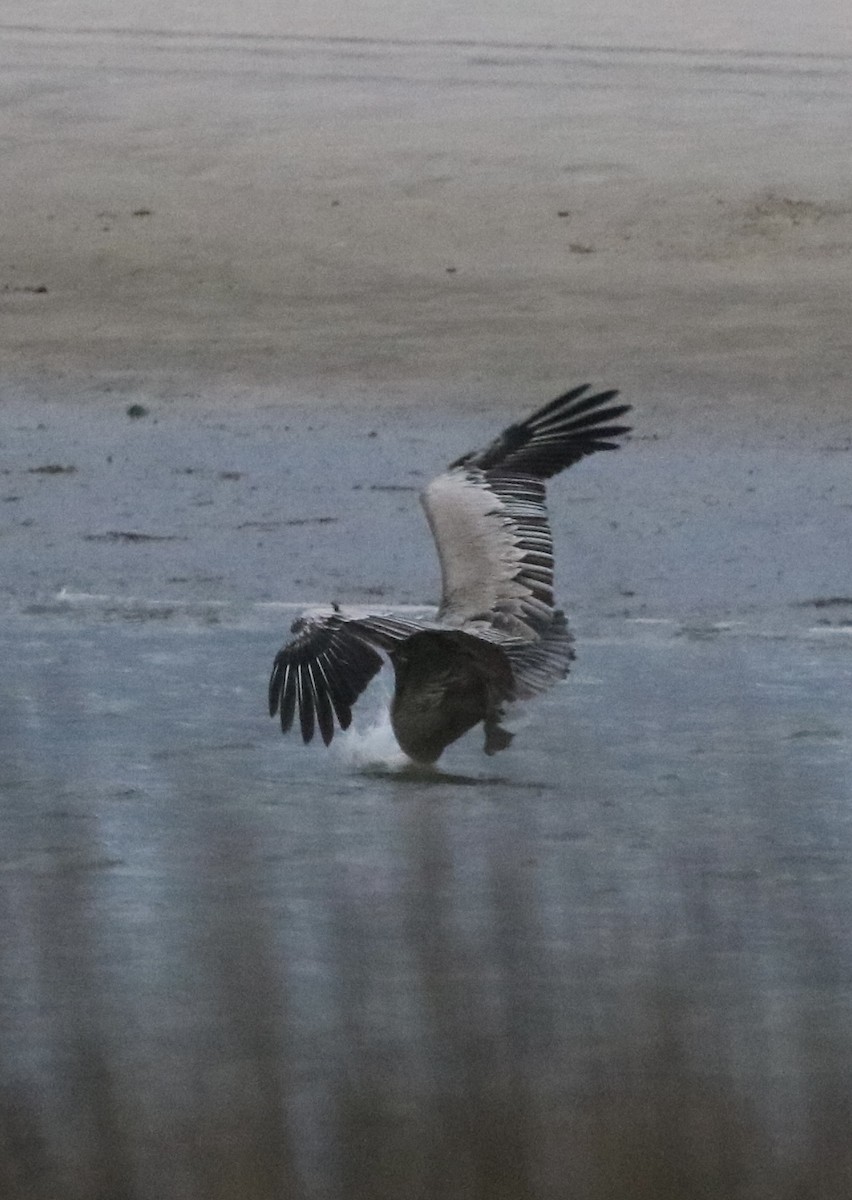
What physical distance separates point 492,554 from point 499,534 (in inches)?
3.2

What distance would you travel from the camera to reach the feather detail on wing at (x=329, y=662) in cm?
417

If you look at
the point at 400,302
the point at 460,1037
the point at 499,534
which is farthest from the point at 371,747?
the point at 400,302

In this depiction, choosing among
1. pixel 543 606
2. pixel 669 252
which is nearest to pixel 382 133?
pixel 669 252

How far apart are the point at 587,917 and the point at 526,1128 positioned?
0.22 metres

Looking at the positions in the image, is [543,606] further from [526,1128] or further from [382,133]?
[382,133]

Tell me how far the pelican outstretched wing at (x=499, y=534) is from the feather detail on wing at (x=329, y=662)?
33cm

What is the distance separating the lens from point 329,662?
4.20 m

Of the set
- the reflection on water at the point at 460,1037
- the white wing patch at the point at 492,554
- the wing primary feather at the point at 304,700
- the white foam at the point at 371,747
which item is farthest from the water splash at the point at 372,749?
the reflection on water at the point at 460,1037

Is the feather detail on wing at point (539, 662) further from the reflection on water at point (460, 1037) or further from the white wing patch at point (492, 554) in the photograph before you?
the reflection on water at point (460, 1037)

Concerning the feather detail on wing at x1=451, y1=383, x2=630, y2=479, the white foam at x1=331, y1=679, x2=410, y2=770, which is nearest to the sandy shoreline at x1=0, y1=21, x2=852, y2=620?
the feather detail on wing at x1=451, y1=383, x2=630, y2=479

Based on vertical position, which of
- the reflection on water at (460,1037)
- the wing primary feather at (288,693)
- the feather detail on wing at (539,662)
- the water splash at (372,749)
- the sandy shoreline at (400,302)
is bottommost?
the sandy shoreline at (400,302)

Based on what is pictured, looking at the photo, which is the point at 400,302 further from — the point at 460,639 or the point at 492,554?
the point at 460,639

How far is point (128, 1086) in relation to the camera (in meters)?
0.99

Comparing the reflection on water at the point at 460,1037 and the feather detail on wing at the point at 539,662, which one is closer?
the reflection on water at the point at 460,1037
